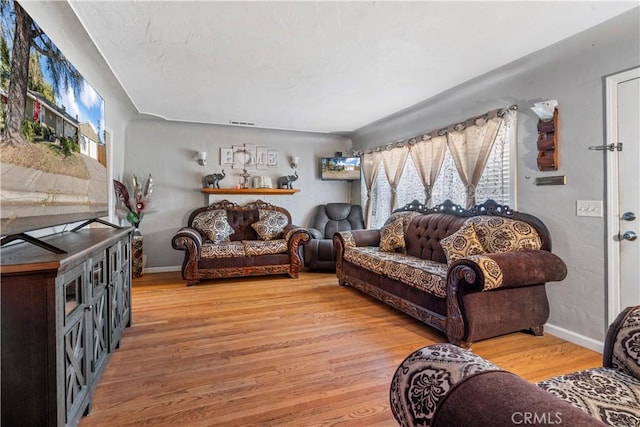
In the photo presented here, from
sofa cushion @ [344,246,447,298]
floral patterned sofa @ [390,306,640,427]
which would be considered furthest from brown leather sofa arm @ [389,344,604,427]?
A: sofa cushion @ [344,246,447,298]

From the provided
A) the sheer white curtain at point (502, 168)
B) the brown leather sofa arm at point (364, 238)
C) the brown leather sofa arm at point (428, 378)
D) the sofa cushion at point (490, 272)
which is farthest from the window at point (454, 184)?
the brown leather sofa arm at point (428, 378)

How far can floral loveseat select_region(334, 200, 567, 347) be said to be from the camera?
232cm

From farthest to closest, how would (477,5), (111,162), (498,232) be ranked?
(111,162) → (498,232) → (477,5)

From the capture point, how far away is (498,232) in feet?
9.06

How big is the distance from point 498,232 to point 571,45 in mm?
1582

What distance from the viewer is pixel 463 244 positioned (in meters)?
2.82

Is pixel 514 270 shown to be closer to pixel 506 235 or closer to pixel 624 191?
pixel 506 235

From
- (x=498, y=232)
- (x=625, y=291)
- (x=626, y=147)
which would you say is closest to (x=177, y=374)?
(x=498, y=232)

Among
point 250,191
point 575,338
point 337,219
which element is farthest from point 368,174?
point 575,338

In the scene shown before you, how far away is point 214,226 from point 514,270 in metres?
3.89

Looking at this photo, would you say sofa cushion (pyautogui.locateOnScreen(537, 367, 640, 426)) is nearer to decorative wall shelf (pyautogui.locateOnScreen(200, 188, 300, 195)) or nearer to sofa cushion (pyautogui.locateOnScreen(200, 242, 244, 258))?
sofa cushion (pyautogui.locateOnScreen(200, 242, 244, 258))

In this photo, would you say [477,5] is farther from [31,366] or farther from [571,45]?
[31,366]

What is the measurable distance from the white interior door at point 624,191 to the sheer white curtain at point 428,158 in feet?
5.51

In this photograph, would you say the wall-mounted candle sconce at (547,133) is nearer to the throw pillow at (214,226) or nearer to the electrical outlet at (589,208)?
the electrical outlet at (589,208)
